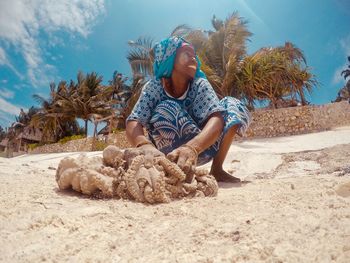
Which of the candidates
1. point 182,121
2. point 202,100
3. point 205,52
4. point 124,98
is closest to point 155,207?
point 182,121

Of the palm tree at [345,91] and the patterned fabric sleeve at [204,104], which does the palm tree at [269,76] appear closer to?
the patterned fabric sleeve at [204,104]

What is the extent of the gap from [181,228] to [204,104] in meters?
1.07

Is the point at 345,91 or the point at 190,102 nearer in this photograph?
the point at 190,102

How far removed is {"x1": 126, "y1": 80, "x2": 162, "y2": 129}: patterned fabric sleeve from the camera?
68.7 inches

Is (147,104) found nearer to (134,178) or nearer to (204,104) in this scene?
(204,104)

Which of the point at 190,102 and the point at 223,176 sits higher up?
the point at 190,102

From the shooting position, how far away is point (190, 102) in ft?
6.18

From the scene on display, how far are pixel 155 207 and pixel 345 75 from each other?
32785 mm

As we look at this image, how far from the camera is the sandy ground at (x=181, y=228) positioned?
622 mm

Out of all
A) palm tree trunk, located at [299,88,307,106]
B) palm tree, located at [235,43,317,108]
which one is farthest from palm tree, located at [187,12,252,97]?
palm tree trunk, located at [299,88,307,106]

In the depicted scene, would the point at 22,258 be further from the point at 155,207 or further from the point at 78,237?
the point at 155,207

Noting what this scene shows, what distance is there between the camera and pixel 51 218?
2.69 ft

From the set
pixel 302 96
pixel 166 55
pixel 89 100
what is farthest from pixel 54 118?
pixel 166 55

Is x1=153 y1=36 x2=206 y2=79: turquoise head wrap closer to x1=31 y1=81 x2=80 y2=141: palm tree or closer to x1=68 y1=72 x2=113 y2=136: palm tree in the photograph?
x1=68 y1=72 x2=113 y2=136: palm tree
